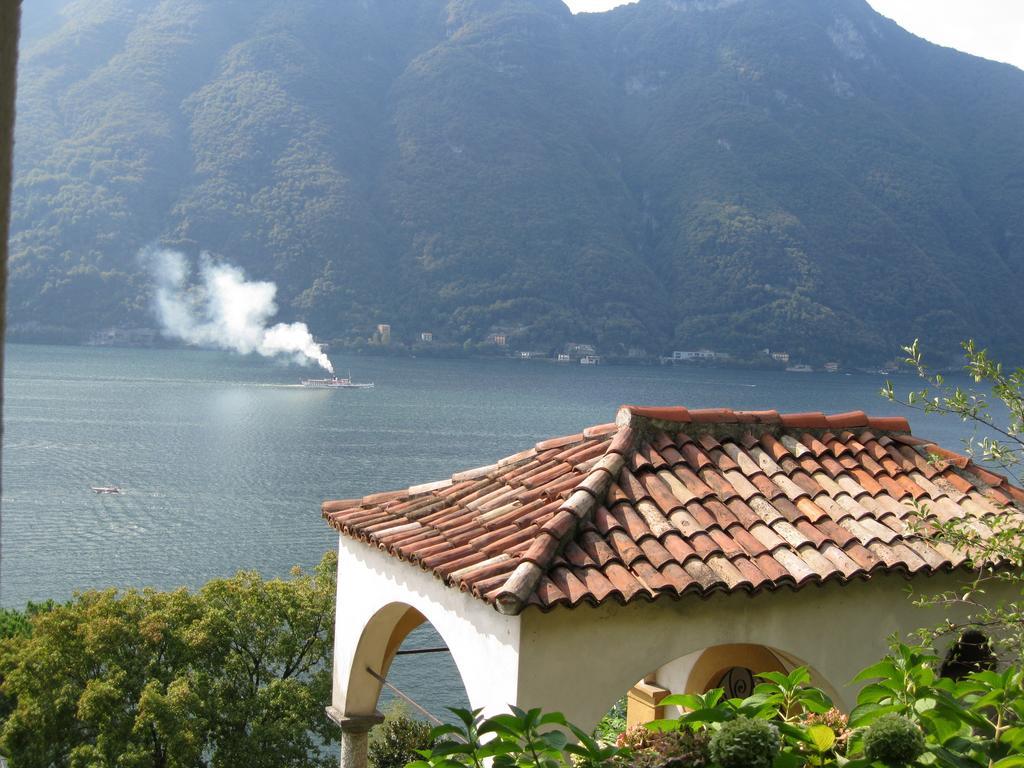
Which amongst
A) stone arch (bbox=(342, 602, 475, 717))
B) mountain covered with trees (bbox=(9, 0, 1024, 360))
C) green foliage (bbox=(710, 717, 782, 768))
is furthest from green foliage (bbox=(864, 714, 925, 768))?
mountain covered with trees (bbox=(9, 0, 1024, 360))

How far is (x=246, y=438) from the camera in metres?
84.9

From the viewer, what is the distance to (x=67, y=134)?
157 meters

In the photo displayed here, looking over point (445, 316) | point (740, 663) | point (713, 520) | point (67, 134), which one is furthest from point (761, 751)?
point (67, 134)

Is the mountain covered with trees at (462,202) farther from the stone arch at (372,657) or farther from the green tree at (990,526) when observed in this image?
the green tree at (990,526)

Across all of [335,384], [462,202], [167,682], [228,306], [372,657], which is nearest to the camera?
[372,657]

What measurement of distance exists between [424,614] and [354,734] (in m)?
1.78

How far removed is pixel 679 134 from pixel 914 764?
665 feet

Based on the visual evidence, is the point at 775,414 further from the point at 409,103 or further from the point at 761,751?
the point at 409,103

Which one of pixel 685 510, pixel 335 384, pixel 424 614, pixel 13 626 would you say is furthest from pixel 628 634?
pixel 335 384

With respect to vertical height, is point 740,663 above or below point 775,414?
below

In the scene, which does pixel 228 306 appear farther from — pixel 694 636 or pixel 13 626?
pixel 694 636

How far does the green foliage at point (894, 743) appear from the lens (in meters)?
2.33

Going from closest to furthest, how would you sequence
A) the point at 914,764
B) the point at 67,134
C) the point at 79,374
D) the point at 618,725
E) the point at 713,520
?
the point at 914,764 < the point at 713,520 < the point at 618,725 < the point at 79,374 < the point at 67,134

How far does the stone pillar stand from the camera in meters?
7.25
